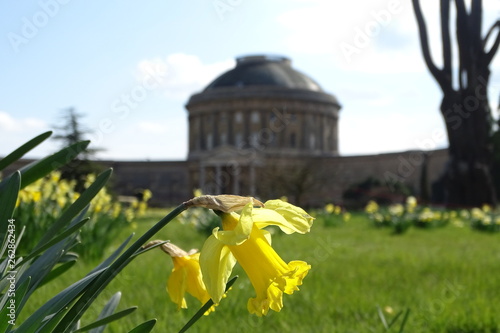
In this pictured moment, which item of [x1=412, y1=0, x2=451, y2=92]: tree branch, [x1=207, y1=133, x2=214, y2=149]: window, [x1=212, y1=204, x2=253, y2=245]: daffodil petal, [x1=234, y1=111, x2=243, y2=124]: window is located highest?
[x1=234, y1=111, x2=243, y2=124]: window

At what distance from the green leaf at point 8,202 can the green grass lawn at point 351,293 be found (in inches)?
56.1

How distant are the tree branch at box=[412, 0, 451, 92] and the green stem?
12.1 meters

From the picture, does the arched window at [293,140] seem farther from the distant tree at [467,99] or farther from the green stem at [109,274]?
the green stem at [109,274]

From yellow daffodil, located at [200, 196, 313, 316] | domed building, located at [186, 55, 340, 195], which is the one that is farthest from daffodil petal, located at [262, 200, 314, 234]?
domed building, located at [186, 55, 340, 195]

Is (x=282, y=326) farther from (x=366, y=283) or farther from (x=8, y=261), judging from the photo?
(x=8, y=261)

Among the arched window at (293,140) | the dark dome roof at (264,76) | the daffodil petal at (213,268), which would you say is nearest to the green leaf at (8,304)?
the daffodil petal at (213,268)

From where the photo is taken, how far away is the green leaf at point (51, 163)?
3.09ft

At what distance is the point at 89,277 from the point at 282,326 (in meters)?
1.73

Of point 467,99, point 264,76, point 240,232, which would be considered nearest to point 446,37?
point 467,99

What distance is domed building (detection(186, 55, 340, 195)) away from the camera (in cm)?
4297

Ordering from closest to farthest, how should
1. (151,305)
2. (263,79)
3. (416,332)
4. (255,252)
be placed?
(255,252), (416,332), (151,305), (263,79)

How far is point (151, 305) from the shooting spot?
277 cm

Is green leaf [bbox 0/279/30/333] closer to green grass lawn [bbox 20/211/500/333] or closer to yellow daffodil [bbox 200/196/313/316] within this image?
yellow daffodil [bbox 200/196/313/316]

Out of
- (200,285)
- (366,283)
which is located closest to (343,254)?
(366,283)
